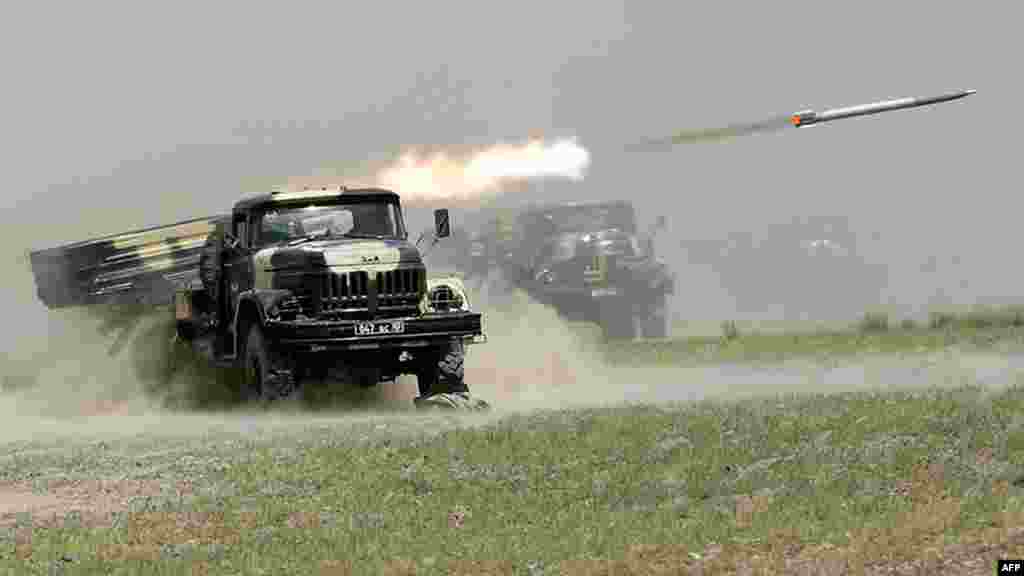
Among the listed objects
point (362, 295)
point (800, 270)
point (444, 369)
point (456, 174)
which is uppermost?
point (456, 174)

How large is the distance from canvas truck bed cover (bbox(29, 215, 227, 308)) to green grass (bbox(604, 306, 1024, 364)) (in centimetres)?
797

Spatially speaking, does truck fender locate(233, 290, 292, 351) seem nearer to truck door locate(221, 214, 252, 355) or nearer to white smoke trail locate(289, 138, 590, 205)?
truck door locate(221, 214, 252, 355)

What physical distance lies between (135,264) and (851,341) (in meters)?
11.7

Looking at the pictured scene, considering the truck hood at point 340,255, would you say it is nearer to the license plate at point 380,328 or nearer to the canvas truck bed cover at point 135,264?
the license plate at point 380,328

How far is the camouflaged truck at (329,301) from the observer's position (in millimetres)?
20547

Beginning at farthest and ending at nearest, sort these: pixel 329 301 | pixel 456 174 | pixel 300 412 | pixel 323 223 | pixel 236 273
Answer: pixel 456 174
pixel 236 273
pixel 323 223
pixel 300 412
pixel 329 301

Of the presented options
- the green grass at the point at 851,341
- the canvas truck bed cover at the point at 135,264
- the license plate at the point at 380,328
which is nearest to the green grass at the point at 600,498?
→ the license plate at the point at 380,328

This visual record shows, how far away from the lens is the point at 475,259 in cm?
4081

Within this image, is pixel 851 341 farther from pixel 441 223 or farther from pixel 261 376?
pixel 261 376

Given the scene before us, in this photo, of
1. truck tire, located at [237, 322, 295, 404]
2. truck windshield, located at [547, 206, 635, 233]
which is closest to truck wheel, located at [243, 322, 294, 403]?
truck tire, located at [237, 322, 295, 404]

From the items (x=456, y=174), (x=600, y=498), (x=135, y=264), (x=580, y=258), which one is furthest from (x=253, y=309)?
(x=580, y=258)

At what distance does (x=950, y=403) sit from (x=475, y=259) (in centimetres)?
2474

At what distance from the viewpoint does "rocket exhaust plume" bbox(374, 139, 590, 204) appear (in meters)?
26.1

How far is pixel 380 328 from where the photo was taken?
20406 mm
